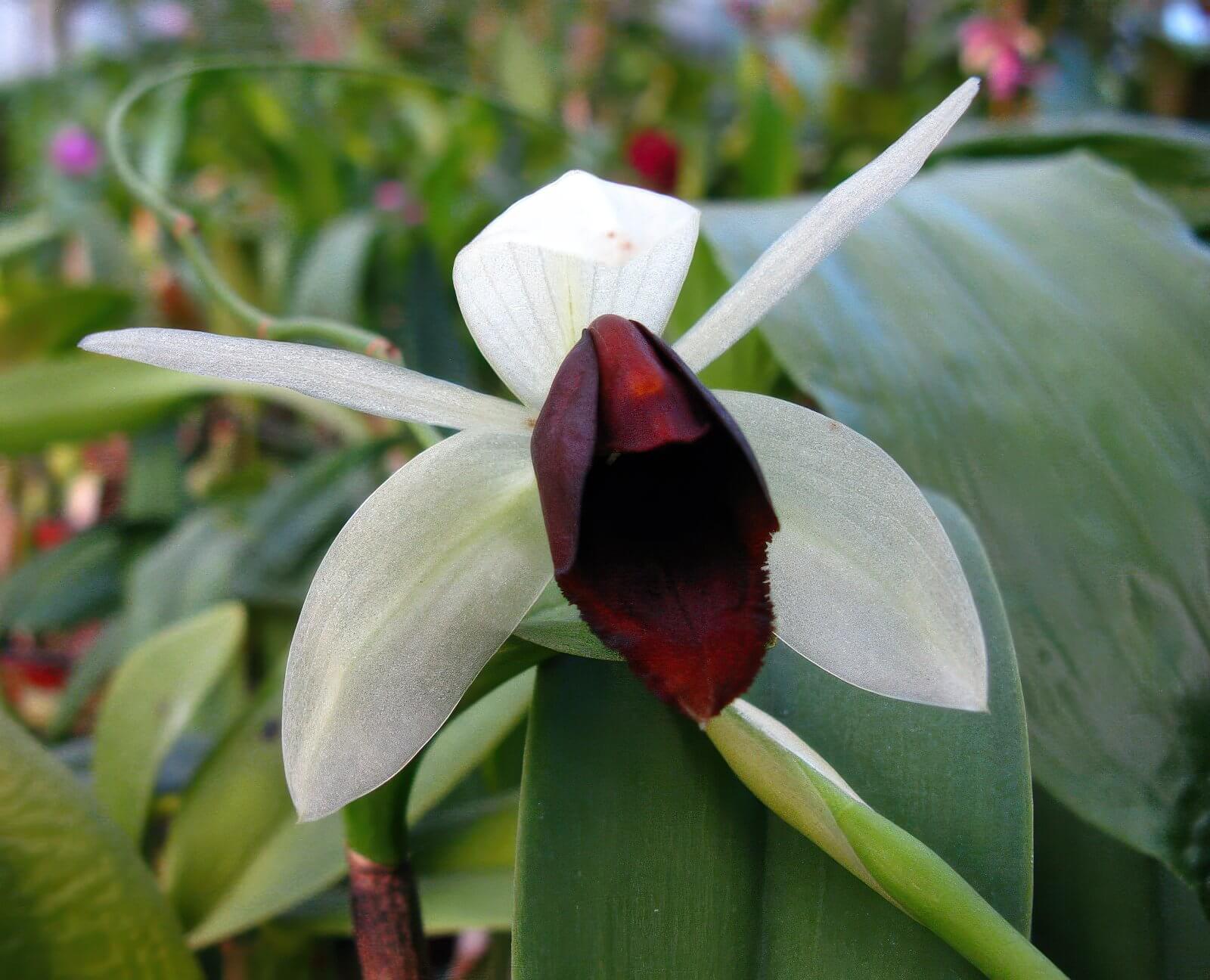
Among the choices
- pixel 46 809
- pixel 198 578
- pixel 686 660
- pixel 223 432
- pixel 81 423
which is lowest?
pixel 223 432

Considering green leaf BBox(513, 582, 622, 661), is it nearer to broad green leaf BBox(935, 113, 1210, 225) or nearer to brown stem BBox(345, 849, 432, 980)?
brown stem BBox(345, 849, 432, 980)

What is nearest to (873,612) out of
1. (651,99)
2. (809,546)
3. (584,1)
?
(809,546)

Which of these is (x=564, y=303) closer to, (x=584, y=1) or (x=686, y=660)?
(x=686, y=660)

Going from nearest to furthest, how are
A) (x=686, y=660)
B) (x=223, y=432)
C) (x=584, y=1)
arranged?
(x=686, y=660) < (x=223, y=432) < (x=584, y=1)

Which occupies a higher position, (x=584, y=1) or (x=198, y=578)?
(x=584, y=1)

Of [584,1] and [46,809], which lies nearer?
[46,809]

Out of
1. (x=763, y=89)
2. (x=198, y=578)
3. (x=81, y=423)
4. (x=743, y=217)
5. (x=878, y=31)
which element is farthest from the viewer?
(x=878, y=31)
